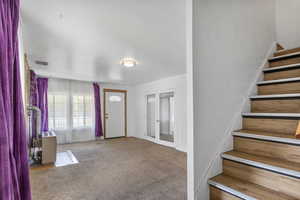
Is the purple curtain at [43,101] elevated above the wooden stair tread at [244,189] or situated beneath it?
elevated above

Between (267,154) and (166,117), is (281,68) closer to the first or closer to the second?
(267,154)

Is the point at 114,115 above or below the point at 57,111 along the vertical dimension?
below

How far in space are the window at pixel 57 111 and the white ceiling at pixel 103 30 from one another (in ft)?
7.16

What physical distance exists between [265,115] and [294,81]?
0.53 m

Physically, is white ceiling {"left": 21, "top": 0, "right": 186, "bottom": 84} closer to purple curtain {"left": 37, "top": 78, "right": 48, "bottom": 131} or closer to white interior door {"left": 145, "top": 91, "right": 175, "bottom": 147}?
purple curtain {"left": 37, "top": 78, "right": 48, "bottom": 131}

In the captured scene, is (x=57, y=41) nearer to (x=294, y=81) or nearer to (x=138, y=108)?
(x=294, y=81)

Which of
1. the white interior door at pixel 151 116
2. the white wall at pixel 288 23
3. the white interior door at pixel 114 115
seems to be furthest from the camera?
the white interior door at pixel 114 115

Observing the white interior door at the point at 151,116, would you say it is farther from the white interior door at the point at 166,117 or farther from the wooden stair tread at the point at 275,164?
the wooden stair tread at the point at 275,164

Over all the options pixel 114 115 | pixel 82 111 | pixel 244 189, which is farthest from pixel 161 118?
pixel 244 189

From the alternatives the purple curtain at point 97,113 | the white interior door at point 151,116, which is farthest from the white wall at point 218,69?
the purple curtain at point 97,113

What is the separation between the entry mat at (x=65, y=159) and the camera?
343cm

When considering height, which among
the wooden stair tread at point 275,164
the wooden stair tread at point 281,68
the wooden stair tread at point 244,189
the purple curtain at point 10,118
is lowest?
the wooden stair tread at point 244,189

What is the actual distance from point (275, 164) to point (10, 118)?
5.62 ft

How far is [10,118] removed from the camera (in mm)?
708
